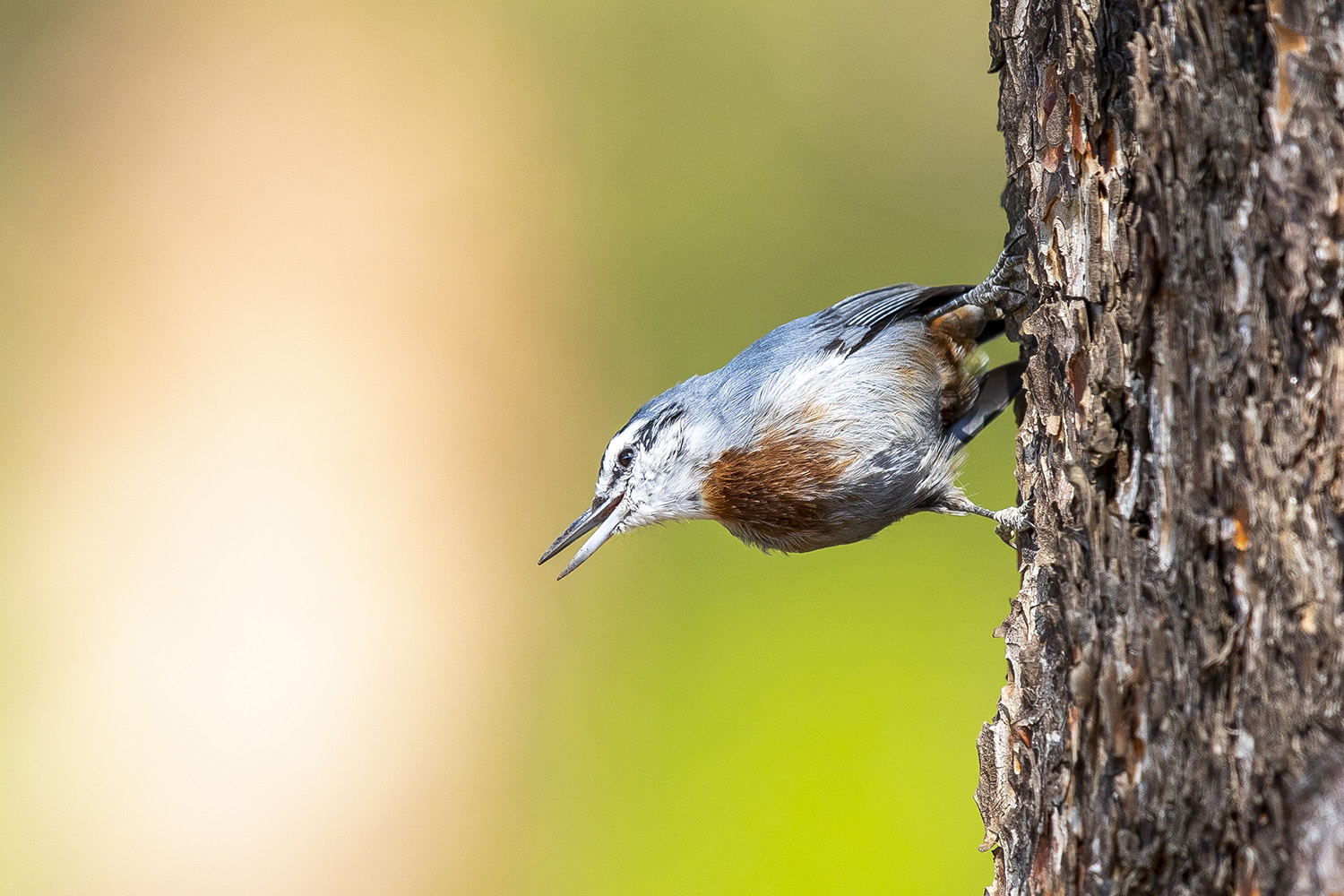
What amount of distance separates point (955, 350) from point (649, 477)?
98cm

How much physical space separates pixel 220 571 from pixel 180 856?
1.38 meters

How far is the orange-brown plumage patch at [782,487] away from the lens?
2.87 meters

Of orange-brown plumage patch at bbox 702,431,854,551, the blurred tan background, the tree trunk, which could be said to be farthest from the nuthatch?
the blurred tan background

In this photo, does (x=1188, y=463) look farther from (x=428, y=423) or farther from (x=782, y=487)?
(x=428, y=423)

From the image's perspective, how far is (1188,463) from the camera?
1.62 meters

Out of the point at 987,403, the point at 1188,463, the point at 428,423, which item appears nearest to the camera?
the point at 1188,463

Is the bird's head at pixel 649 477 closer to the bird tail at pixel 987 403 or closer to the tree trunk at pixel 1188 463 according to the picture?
the bird tail at pixel 987 403

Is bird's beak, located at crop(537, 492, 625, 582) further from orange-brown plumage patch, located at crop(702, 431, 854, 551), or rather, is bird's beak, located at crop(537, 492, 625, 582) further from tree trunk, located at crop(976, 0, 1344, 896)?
tree trunk, located at crop(976, 0, 1344, 896)

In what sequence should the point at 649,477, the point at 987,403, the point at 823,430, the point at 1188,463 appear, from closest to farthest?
the point at 1188,463 < the point at 823,430 < the point at 649,477 < the point at 987,403

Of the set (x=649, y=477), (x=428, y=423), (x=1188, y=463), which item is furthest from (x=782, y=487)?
(x=428, y=423)

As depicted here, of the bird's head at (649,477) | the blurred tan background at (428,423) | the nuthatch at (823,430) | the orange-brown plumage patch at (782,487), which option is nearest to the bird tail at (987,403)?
the nuthatch at (823,430)

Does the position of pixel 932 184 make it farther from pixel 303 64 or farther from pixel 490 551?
pixel 303 64

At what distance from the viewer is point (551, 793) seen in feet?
16.9

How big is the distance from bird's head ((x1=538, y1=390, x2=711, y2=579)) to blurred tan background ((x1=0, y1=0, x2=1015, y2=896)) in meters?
1.94
